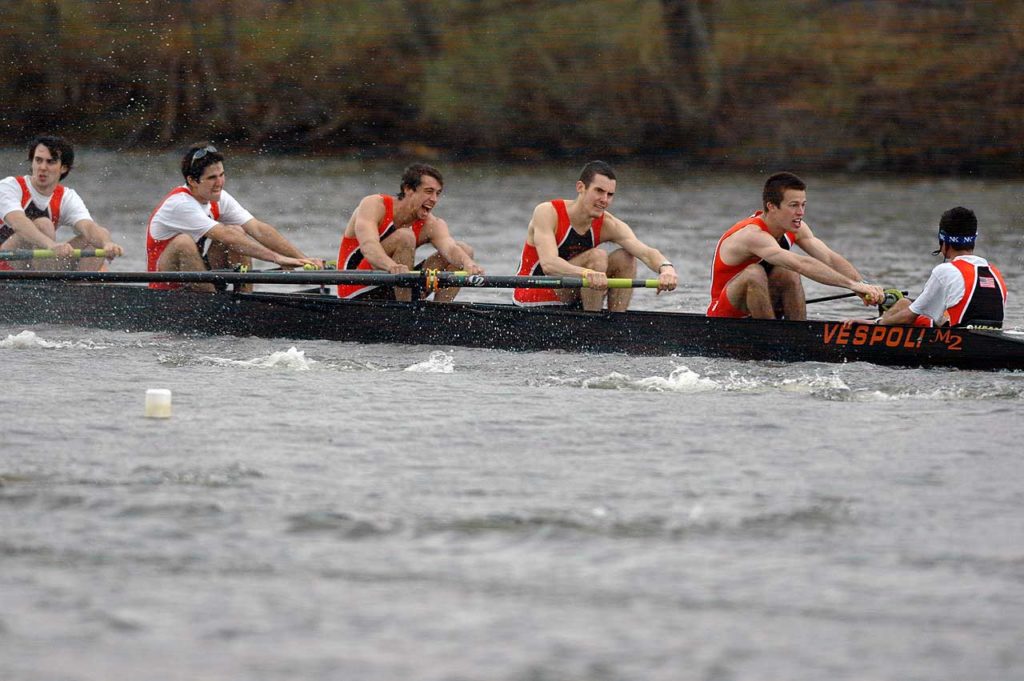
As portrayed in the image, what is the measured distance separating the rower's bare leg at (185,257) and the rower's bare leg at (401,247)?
4.54 ft

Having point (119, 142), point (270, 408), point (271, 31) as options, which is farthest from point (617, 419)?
point (271, 31)

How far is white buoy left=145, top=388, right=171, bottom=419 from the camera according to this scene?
8.84 meters

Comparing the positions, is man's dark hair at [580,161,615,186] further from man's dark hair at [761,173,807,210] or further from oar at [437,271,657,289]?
man's dark hair at [761,173,807,210]

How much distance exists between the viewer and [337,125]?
33781mm

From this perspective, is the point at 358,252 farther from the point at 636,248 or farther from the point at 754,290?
the point at 754,290

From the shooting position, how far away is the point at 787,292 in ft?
35.6

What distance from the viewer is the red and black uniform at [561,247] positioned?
11602mm

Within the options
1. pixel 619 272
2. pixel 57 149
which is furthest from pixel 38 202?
pixel 619 272

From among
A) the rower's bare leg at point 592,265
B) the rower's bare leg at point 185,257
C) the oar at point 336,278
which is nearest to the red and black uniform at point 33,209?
the oar at point 336,278

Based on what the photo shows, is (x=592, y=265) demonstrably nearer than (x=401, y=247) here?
Yes

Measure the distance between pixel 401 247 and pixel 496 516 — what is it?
5268mm

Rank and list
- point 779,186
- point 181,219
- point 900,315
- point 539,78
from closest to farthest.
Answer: point 900,315 → point 779,186 → point 181,219 → point 539,78

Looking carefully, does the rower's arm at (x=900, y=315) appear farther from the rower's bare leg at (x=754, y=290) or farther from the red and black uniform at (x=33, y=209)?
the red and black uniform at (x=33, y=209)

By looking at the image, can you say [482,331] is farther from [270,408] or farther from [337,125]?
[337,125]
